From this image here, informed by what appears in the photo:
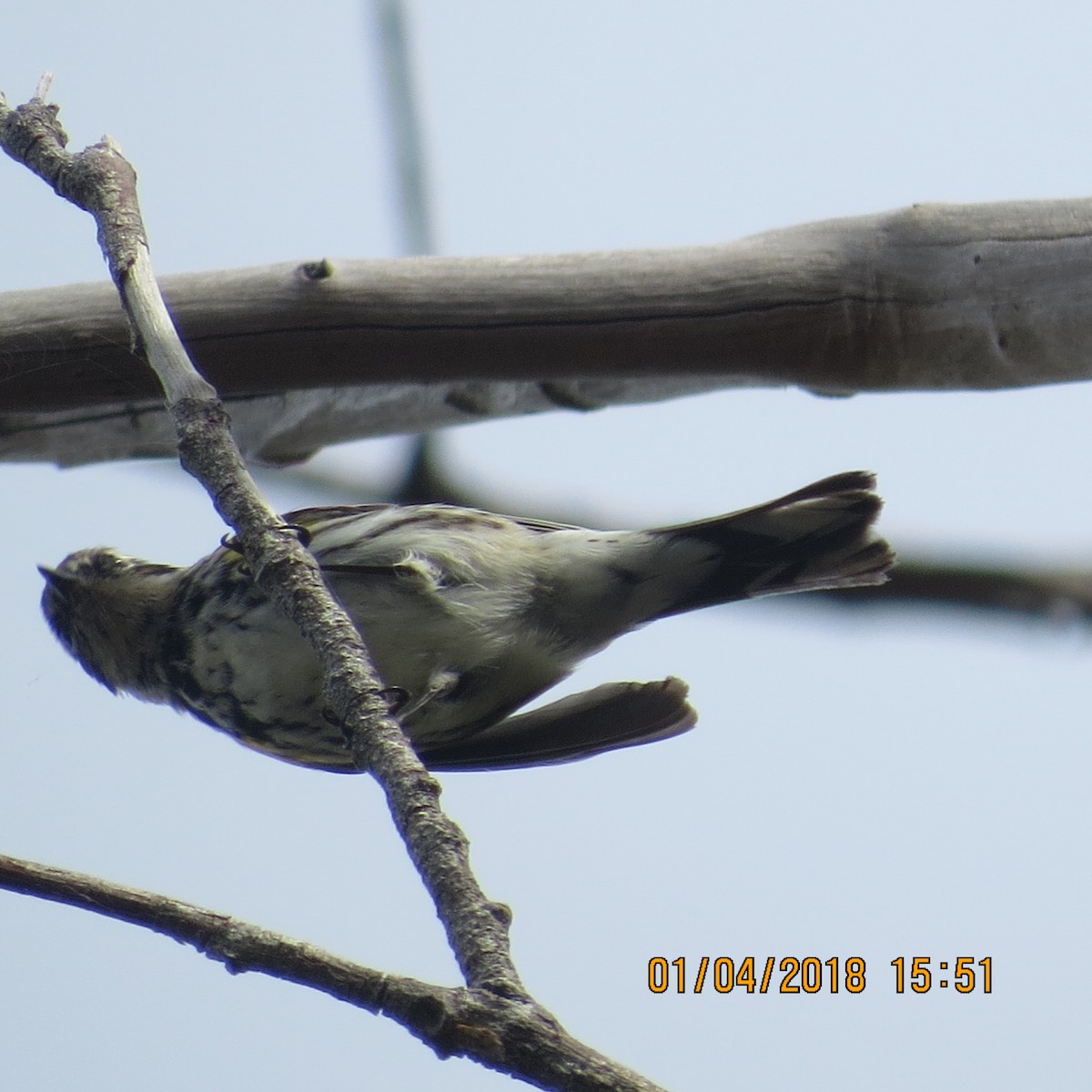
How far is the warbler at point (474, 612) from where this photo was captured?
2.42 meters

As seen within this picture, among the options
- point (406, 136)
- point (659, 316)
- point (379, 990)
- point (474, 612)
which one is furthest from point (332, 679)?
point (406, 136)

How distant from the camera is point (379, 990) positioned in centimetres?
117

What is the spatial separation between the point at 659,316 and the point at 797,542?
0.49 meters

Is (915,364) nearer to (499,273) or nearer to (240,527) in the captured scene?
(499,273)

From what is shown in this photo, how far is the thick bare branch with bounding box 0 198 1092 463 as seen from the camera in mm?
2311

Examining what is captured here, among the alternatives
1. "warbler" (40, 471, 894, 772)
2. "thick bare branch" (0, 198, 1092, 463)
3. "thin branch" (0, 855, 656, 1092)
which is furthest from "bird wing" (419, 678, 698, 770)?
"thin branch" (0, 855, 656, 1092)

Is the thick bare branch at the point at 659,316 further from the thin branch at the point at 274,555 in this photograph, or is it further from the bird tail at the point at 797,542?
the thin branch at the point at 274,555

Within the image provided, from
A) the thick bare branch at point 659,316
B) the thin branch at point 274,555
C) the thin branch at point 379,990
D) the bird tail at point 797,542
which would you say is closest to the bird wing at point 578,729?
the bird tail at point 797,542

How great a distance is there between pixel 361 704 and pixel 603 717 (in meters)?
1.22

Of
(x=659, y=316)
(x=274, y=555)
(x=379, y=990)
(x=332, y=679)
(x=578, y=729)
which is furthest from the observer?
(x=578, y=729)

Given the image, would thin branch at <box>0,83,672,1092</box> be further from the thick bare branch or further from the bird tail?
the bird tail

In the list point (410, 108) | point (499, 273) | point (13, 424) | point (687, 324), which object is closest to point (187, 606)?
point (13, 424)

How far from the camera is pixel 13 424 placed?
268 centimetres

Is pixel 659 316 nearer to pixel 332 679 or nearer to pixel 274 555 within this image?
pixel 274 555
